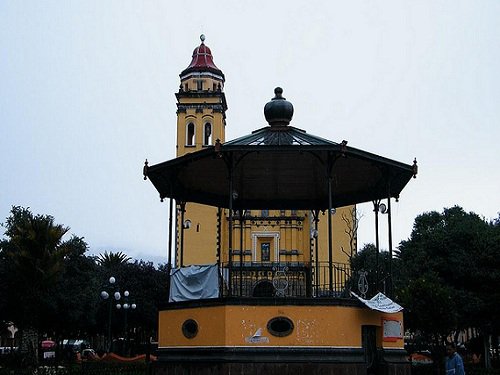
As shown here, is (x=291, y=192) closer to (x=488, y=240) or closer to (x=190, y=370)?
(x=190, y=370)

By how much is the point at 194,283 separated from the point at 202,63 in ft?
192

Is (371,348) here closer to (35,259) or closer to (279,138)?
(279,138)

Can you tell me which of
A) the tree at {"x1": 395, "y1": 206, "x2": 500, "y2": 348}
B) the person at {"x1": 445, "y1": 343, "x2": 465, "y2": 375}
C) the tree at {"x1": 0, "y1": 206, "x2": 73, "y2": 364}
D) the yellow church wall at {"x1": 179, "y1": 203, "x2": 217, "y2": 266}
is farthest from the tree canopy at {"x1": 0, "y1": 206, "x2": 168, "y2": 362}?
the person at {"x1": 445, "y1": 343, "x2": 465, "y2": 375}

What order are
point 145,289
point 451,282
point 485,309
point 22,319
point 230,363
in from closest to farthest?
1. point 230,363
2. point 22,319
3. point 485,309
4. point 451,282
5. point 145,289

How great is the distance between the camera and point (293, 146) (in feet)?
55.1

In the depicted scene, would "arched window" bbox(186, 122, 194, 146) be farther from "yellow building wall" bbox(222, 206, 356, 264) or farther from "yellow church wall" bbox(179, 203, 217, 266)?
"yellow building wall" bbox(222, 206, 356, 264)

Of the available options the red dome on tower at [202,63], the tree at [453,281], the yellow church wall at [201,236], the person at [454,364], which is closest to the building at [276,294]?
the person at [454,364]

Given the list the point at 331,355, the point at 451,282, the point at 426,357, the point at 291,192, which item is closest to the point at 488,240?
the point at 451,282

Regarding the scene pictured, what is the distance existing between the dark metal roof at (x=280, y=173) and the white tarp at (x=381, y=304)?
2710mm

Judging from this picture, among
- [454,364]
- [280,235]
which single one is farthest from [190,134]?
[454,364]

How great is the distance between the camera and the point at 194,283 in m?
17.5

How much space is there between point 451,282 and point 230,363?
28.6 metres

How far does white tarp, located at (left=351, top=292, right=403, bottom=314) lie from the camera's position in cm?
1659

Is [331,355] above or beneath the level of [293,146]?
beneath
